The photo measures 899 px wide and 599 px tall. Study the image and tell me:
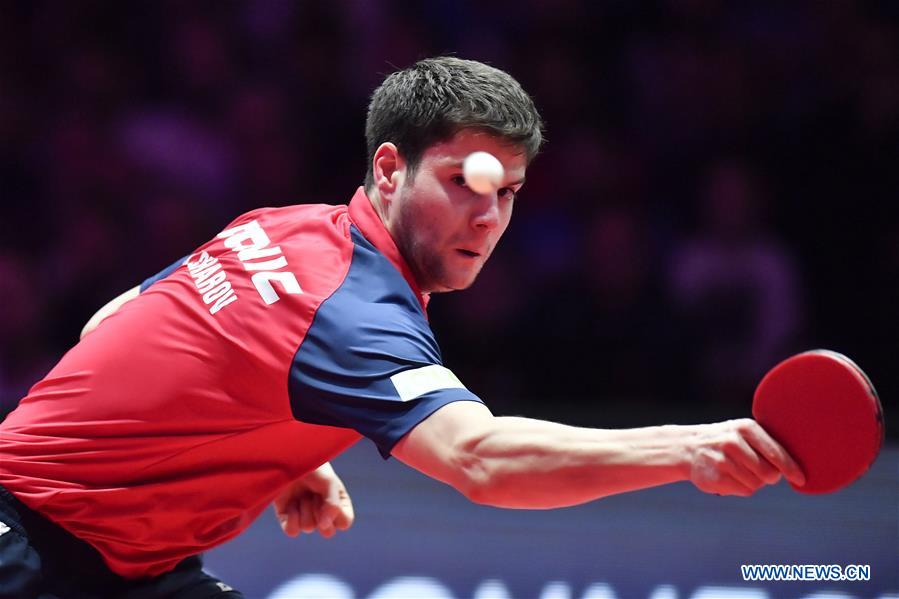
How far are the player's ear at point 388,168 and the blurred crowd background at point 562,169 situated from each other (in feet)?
9.50

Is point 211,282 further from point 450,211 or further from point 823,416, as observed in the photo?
point 823,416

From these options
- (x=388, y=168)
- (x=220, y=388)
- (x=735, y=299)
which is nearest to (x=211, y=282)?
(x=220, y=388)

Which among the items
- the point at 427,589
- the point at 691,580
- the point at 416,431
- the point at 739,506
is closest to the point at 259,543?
the point at 427,589

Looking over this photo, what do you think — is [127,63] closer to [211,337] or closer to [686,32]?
[686,32]

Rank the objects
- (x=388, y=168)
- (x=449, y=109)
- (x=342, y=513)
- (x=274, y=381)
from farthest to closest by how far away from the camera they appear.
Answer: (x=342, y=513)
(x=388, y=168)
(x=449, y=109)
(x=274, y=381)

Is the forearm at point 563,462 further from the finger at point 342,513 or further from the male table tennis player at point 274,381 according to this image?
the finger at point 342,513

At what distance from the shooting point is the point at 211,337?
2.49 meters

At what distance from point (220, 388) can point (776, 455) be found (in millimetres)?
1170

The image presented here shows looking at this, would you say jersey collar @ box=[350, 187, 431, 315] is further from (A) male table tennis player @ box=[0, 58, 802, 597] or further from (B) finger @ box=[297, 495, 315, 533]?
(B) finger @ box=[297, 495, 315, 533]

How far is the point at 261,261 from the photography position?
2.57 m

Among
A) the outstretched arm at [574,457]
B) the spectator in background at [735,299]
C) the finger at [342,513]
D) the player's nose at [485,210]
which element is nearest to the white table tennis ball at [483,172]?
the player's nose at [485,210]

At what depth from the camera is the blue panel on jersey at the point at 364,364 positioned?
87.7 inches

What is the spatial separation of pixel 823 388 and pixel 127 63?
669 cm

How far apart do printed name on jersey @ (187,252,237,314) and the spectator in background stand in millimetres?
3801
